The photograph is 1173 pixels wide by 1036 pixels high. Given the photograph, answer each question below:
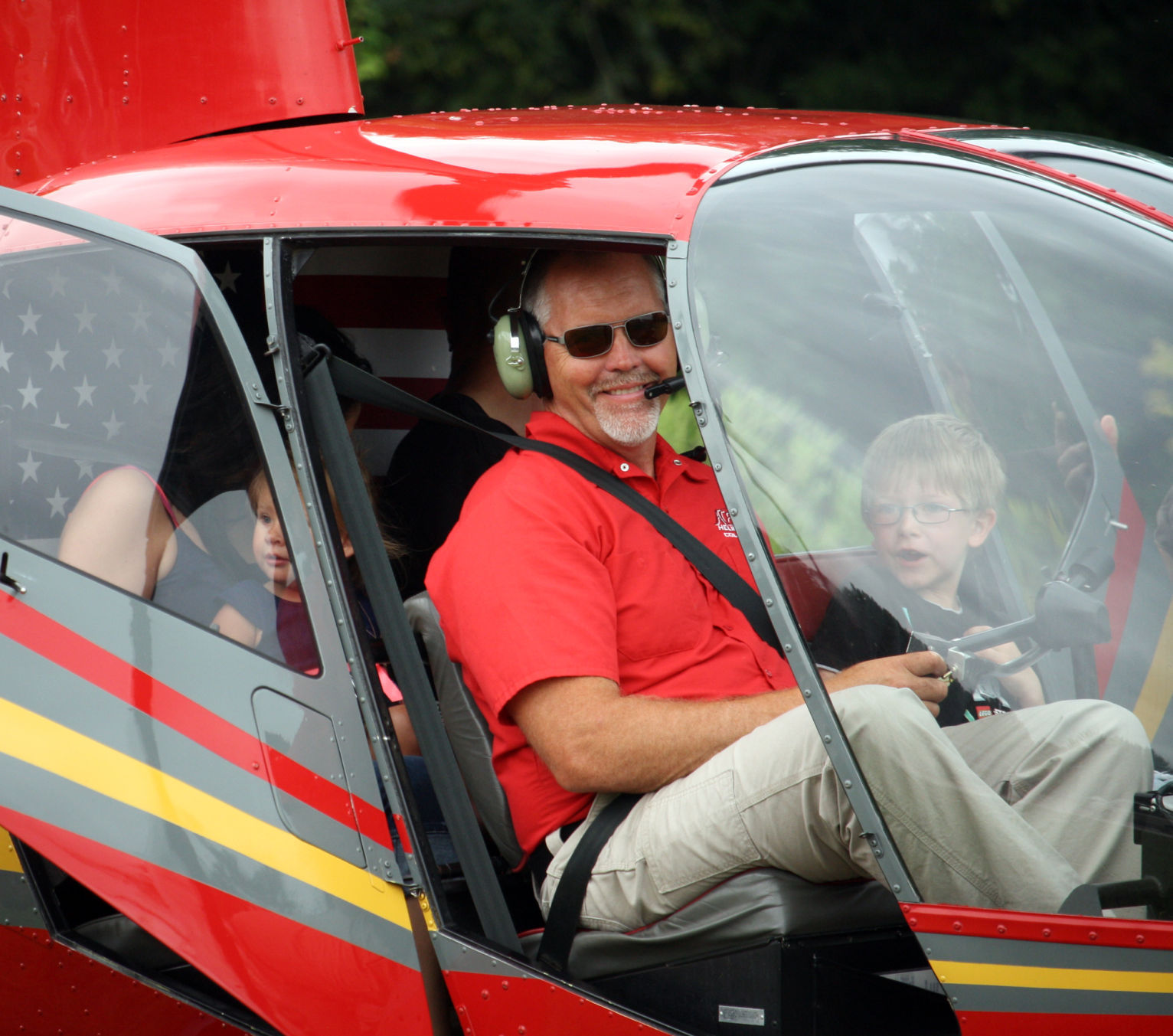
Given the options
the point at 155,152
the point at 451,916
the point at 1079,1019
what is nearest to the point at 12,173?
the point at 155,152

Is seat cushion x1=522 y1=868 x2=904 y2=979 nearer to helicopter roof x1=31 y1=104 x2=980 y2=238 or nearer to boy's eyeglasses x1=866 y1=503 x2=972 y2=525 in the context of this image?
boy's eyeglasses x1=866 y1=503 x2=972 y2=525

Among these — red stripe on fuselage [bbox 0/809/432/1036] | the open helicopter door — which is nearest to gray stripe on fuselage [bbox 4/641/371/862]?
the open helicopter door

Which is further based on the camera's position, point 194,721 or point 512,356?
point 512,356

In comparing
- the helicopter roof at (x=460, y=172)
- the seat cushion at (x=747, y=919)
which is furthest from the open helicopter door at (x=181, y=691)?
the seat cushion at (x=747, y=919)

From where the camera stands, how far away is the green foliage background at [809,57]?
333 inches

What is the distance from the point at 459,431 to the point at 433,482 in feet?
0.41

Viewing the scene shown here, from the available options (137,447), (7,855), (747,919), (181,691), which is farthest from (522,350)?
(7,855)

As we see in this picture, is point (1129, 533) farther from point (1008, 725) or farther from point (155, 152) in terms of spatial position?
point (155, 152)

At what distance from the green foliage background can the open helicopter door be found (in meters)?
6.58

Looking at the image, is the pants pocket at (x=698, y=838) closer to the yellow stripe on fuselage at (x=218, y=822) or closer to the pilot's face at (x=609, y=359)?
the yellow stripe on fuselage at (x=218, y=822)

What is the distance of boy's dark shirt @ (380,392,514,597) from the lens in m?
Answer: 2.73

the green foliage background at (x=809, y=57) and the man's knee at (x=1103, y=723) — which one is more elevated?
the green foliage background at (x=809, y=57)

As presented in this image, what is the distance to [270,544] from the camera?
1.99 meters

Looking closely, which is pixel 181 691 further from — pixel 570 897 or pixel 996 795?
pixel 996 795
